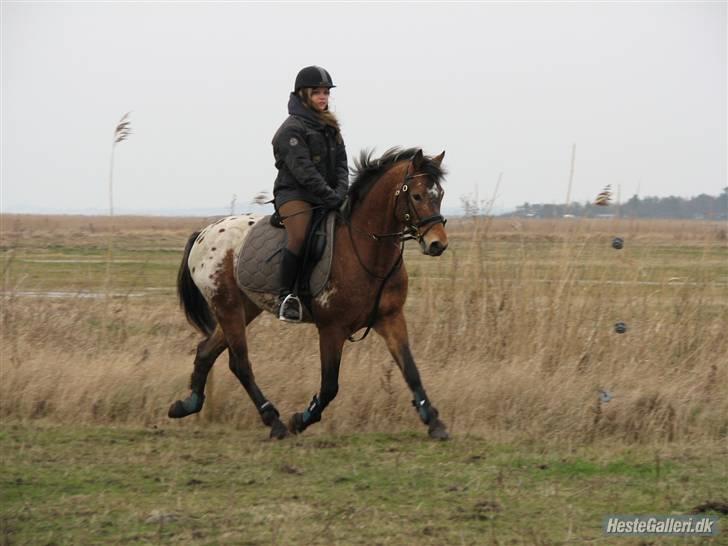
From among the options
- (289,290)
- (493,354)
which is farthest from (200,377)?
(493,354)

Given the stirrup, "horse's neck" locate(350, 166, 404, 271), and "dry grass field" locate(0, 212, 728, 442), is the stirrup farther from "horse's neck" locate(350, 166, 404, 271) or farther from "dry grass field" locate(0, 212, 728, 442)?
"dry grass field" locate(0, 212, 728, 442)

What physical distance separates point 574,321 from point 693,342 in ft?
3.90

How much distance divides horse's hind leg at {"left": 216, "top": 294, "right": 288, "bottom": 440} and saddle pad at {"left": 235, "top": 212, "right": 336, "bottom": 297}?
0.98 ft

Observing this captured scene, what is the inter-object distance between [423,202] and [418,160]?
0.34 m

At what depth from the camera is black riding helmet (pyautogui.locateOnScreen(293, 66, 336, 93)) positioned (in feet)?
25.5

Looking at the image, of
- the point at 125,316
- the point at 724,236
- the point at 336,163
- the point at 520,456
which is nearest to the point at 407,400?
the point at 520,456

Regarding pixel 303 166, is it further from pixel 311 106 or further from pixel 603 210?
pixel 603 210

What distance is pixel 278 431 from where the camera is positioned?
25.8ft

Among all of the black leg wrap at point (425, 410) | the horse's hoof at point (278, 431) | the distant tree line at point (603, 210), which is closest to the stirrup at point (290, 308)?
the horse's hoof at point (278, 431)

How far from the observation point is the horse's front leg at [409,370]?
7.57 meters

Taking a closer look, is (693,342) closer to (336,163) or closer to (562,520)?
(336,163)

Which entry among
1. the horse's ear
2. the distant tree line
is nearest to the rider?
the horse's ear

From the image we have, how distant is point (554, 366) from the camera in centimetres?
920

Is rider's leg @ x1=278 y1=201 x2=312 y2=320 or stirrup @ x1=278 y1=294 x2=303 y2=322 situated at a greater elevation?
rider's leg @ x1=278 y1=201 x2=312 y2=320
